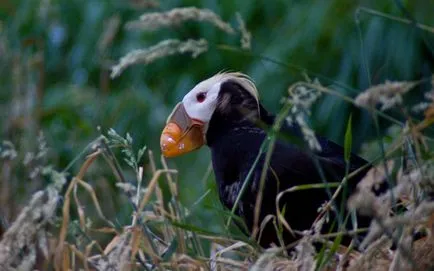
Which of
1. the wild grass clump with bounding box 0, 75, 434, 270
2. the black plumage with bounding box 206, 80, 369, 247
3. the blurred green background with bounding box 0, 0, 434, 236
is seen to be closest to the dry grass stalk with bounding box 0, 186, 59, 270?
the wild grass clump with bounding box 0, 75, 434, 270

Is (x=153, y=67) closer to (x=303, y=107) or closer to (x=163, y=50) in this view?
(x=163, y=50)

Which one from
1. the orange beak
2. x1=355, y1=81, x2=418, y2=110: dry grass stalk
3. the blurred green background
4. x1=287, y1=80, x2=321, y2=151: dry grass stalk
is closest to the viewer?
x1=355, y1=81, x2=418, y2=110: dry grass stalk

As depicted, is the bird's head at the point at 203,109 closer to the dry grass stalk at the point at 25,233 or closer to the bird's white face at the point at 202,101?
the bird's white face at the point at 202,101

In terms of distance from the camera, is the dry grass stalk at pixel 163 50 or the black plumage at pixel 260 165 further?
the black plumage at pixel 260 165

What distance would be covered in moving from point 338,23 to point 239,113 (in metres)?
1.57

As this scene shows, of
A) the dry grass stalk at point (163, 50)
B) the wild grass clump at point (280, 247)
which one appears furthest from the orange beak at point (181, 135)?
the dry grass stalk at point (163, 50)

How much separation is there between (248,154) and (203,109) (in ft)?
0.56

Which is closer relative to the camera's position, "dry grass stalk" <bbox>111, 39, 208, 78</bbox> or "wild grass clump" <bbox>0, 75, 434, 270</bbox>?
"wild grass clump" <bbox>0, 75, 434, 270</bbox>

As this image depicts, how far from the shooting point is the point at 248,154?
8.79 ft

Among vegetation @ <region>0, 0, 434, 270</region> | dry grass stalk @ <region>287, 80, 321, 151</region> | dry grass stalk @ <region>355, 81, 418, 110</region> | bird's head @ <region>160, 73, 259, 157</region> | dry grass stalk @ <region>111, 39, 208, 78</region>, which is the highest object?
dry grass stalk @ <region>111, 39, 208, 78</region>

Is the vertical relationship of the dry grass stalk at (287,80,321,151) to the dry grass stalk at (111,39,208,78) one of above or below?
below

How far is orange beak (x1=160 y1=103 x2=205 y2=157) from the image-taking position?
277cm

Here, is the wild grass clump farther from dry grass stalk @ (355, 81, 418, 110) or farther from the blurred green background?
the blurred green background

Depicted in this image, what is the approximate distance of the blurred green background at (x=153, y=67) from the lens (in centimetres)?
407
